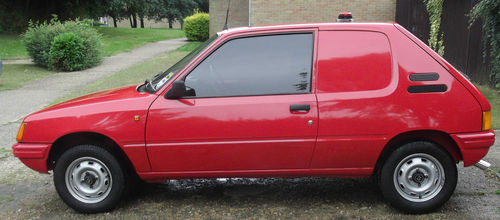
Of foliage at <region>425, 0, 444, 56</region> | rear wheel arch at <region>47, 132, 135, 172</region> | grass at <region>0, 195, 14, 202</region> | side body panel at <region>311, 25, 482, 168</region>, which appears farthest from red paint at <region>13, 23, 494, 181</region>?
foliage at <region>425, 0, 444, 56</region>

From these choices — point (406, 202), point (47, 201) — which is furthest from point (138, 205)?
point (406, 202)

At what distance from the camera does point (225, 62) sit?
4.26 metres

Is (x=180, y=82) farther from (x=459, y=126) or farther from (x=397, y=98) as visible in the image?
(x=459, y=126)

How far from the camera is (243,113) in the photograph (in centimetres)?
408

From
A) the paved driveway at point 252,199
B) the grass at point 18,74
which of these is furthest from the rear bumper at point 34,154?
the grass at point 18,74

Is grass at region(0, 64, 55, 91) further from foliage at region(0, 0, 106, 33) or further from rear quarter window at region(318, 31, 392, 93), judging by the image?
rear quarter window at region(318, 31, 392, 93)

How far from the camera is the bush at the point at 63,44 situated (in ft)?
52.5

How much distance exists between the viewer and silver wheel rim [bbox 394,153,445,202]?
4152 mm

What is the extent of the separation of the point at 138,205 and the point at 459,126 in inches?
119

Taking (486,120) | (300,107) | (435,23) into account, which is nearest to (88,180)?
(300,107)

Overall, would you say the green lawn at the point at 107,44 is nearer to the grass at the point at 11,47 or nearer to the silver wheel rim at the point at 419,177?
the grass at the point at 11,47

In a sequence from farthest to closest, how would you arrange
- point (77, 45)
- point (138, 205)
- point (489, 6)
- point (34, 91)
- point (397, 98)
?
point (77, 45) < point (34, 91) < point (489, 6) < point (138, 205) < point (397, 98)

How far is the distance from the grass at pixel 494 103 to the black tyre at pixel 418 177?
11.9 feet

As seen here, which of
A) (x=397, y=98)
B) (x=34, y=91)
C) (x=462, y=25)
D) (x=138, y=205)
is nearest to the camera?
(x=397, y=98)
